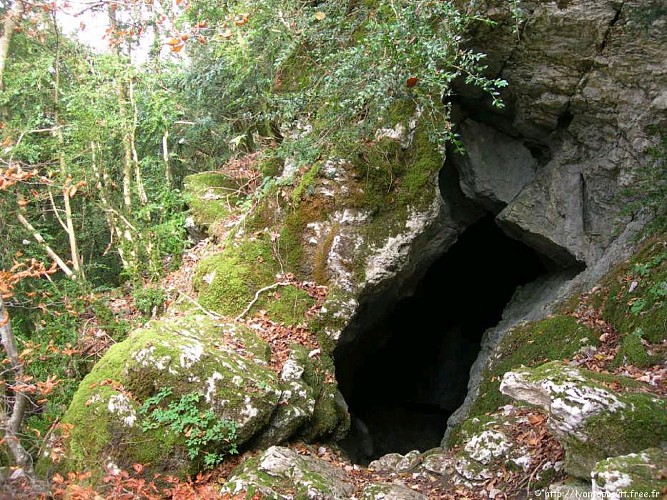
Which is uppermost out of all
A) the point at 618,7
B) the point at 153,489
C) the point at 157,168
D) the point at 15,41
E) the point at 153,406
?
the point at 618,7

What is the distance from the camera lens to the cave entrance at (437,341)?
10898mm

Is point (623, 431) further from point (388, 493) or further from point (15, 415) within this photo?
point (15, 415)

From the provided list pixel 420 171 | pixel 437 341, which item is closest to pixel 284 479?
pixel 420 171

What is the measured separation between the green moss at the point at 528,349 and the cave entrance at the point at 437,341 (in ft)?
11.6

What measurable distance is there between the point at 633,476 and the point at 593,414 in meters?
0.68

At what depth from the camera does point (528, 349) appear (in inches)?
257

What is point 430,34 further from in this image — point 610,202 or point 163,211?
point 163,211

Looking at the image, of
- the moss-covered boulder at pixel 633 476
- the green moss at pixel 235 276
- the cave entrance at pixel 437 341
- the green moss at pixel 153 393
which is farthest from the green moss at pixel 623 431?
the cave entrance at pixel 437 341

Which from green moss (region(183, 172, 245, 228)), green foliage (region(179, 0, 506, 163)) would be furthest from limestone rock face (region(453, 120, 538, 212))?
green moss (region(183, 172, 245, 228))

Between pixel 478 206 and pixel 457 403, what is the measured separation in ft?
16.1

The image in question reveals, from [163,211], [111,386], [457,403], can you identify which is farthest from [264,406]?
[457,403]

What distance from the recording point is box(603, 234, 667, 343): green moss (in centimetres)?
507

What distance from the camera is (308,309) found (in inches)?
254

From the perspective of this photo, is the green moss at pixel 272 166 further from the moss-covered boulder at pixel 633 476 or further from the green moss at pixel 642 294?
the moss-covered boulder at pixel 633 476
